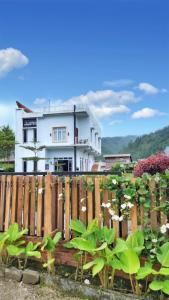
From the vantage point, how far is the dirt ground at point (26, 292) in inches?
109

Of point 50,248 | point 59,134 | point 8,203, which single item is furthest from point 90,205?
point 59,134

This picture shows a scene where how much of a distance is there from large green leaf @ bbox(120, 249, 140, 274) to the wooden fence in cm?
34

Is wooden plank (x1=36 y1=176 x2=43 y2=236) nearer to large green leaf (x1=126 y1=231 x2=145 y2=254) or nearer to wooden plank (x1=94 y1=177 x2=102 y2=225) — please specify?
wooden plank (x1=94 y1=177 x2=102 y2=225)

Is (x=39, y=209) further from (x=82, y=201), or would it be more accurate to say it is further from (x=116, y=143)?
(x=116, y=143)

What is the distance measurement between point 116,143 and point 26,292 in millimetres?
54301

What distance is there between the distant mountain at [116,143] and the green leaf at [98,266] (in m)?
49.0

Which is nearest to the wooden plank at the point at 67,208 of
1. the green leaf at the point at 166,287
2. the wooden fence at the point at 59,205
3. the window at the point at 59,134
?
the wooden fence at the point at 59,205

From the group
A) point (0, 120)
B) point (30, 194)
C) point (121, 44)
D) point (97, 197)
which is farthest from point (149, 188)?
point (0, 120)

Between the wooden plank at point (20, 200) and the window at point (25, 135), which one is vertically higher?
Answer: the window at point (25, 135)

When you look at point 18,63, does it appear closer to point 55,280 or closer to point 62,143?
point 62,143

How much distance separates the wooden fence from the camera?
288 cm

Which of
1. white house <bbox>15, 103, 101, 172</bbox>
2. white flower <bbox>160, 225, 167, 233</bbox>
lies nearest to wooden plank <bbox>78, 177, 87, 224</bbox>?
white flower <bbox>160, 225, 167, 233</bbox>

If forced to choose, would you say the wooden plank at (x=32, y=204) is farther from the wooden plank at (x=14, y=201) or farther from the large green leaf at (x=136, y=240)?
the large green leaf at (x=136, y=240)

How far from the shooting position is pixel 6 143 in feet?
86.3
